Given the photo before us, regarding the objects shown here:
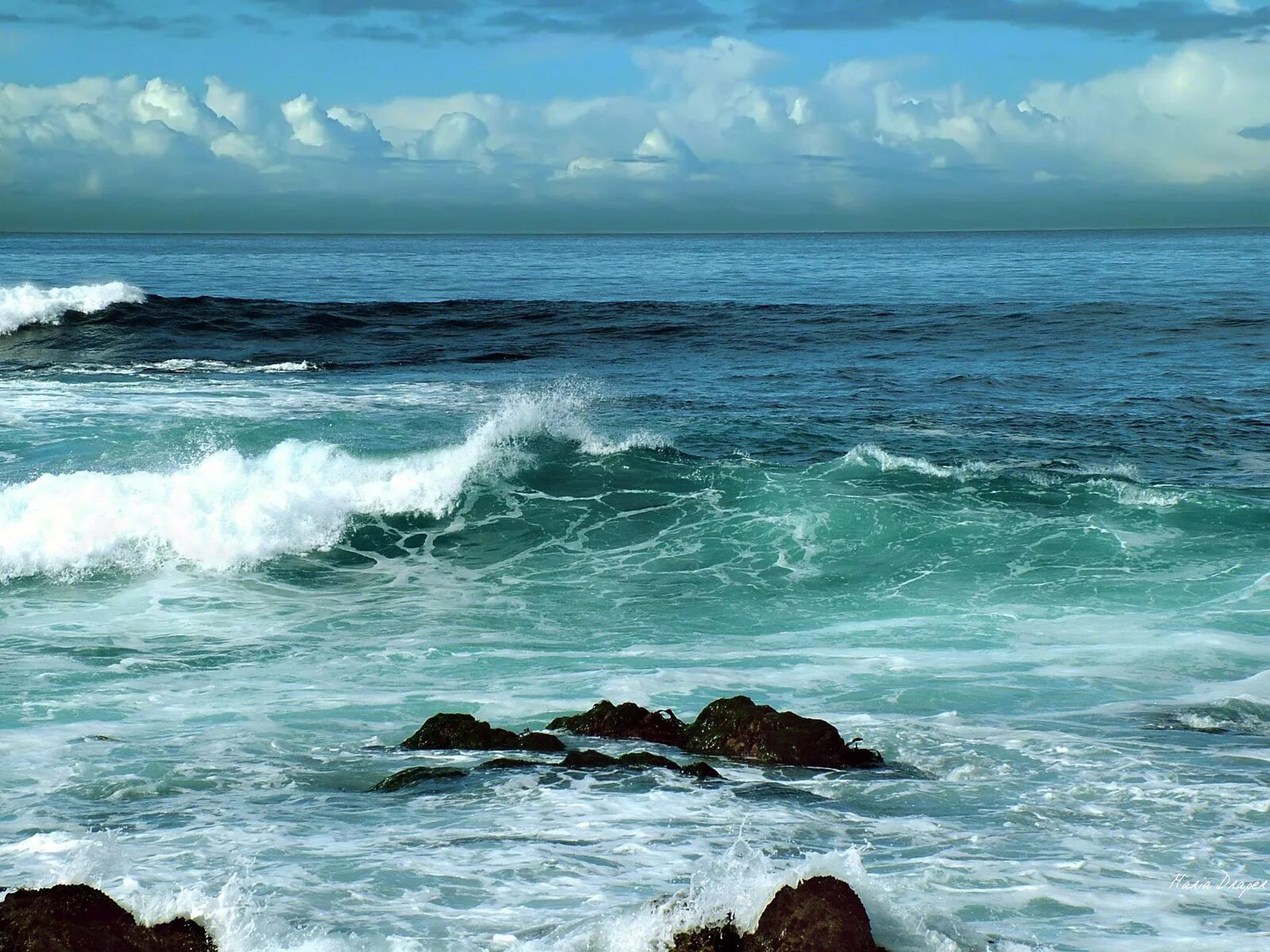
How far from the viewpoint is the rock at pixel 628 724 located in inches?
284

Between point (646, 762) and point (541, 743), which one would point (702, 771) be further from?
point (541, 743)

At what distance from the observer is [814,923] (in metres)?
4.09

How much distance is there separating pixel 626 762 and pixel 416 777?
1.16 m

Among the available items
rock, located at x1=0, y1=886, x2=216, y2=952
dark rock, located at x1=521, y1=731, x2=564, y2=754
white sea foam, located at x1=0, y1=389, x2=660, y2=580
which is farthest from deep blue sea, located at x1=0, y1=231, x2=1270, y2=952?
dark rock, located at x1=521, y1=731, x2=564, y2=754

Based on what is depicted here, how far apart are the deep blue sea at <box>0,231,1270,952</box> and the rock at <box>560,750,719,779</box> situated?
0.11 metres

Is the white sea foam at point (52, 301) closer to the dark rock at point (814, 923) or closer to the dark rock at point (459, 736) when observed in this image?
the dark rock at point (459, 736)

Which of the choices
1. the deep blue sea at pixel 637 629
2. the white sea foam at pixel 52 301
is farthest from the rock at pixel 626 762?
the white sea foam at pixel 52 301

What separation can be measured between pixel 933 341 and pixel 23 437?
21.0m

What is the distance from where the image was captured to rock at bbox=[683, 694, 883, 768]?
267 inches

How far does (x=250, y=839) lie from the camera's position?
5.59 meters

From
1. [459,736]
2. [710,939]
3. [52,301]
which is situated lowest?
[459,736]

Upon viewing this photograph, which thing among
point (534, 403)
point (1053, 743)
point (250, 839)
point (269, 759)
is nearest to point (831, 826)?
point (1053, 743)

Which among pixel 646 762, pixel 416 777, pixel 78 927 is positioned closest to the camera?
pixel 78 927

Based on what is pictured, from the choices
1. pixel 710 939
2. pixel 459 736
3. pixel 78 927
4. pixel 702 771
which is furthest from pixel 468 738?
pixel 78 927
